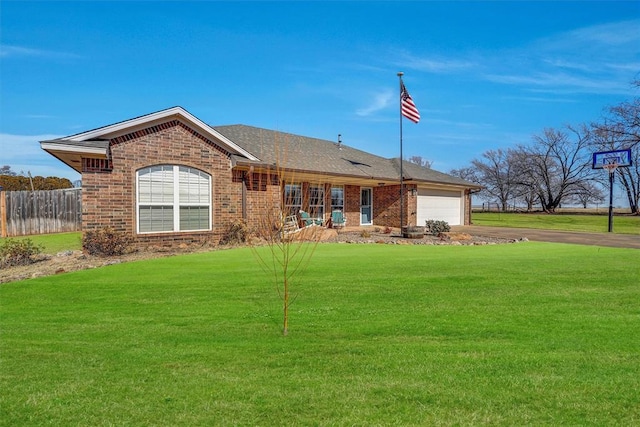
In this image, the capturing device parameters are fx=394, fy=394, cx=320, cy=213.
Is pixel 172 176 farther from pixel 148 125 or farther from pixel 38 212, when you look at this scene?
pixel 38 212

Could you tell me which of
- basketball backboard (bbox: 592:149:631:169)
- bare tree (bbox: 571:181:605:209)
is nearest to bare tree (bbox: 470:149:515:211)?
bare tree (bbox: 571:181:605:209)

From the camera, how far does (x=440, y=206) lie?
26.5 m

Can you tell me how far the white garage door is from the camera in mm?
25016

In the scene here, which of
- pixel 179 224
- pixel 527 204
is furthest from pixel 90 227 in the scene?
pixel 527 204

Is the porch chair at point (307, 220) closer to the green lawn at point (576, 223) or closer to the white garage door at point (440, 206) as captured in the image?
the white garage door at point (440, 206)

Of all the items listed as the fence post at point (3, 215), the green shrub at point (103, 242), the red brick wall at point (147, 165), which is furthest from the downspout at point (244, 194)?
the fence post at point (3, 215)

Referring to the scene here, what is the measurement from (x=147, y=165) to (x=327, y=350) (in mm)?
11031

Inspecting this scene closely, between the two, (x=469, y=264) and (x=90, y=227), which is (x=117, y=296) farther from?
(x=469, y=264)

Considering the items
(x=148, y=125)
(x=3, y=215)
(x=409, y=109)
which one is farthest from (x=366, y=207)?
(x=3, y=215)

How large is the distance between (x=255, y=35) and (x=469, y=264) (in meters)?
10.7

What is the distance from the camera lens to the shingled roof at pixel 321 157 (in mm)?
19000

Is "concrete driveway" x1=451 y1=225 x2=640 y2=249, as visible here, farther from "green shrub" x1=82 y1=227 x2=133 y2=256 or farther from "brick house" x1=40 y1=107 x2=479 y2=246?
"green shrub" x1=82 y1=227 x2=133 y2=256

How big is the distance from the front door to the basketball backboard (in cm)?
1522

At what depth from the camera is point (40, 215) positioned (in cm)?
1897
